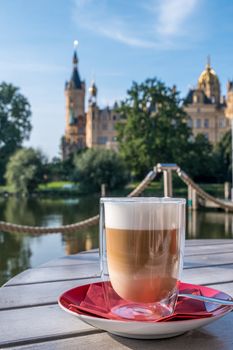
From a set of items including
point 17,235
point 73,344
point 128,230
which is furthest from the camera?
point 17,235

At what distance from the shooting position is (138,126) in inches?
1159

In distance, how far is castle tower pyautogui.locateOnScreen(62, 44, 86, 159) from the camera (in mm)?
62188

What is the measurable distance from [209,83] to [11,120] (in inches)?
1298

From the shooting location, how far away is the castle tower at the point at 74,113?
6219 centimetres

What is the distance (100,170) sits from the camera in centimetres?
2934

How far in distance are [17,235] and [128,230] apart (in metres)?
9.35

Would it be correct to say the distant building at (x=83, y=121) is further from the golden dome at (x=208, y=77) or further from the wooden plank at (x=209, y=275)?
the wooden plank at (x=209, y=275)

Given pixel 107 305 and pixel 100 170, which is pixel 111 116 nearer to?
pixel 100 170

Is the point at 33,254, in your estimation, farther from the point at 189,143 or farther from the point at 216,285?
the point at 189,143

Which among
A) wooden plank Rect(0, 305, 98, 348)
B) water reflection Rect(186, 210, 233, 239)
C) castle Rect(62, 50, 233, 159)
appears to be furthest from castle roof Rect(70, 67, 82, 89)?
wooden plank Rect(0, 305, 98, 348)

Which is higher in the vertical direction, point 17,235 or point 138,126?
point 138,126

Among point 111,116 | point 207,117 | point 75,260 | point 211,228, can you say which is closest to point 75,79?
point 111,116

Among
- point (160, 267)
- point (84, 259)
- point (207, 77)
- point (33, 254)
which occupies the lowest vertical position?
point (33, 254)

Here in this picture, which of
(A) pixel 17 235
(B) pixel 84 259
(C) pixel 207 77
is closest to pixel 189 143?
(A) pixel 17 235
